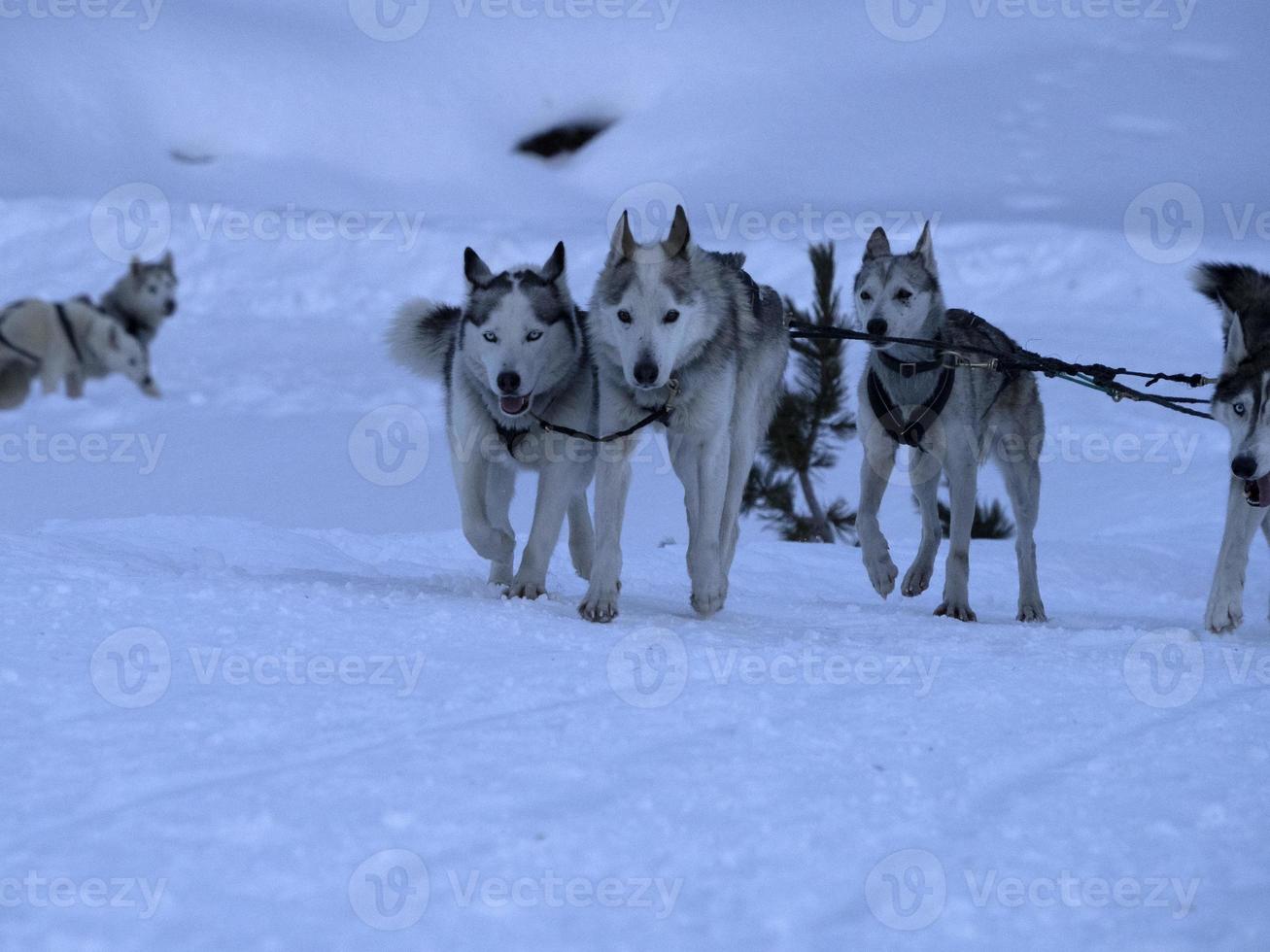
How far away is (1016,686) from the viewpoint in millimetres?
3598

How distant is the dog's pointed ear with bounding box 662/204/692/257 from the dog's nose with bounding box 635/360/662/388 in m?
0.49

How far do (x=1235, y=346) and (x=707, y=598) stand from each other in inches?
86.8

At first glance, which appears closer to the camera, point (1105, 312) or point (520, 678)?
point (520, 678)

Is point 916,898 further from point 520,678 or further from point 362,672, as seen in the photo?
point 362,672

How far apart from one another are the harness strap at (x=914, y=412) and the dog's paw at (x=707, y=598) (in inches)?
49.3

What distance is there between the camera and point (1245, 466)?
4.49 meters

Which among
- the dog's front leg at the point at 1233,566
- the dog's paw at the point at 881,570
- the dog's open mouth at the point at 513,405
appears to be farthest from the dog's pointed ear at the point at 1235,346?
the dog's open mouth at the point at 513,405

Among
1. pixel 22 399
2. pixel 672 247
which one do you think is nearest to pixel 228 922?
pixel 22 399

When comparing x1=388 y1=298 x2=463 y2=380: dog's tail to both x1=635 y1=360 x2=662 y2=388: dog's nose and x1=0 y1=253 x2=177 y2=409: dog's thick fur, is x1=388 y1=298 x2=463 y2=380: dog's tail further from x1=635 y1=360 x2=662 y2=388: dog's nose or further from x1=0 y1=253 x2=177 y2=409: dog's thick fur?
x1=0 y1=253 x2=177 y2=409: dog's thick fur

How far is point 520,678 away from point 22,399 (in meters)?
2.59

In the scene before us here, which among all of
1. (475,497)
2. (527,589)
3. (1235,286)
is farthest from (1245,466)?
(475,497)

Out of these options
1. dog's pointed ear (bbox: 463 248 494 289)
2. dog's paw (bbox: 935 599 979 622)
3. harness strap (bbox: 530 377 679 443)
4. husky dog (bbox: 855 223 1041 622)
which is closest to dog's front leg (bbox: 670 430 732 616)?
harness strap (bbox: 530 377 679 443)

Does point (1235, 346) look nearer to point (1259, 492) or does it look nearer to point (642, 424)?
point (1259, 492)

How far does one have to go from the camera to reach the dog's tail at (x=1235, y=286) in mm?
5105
